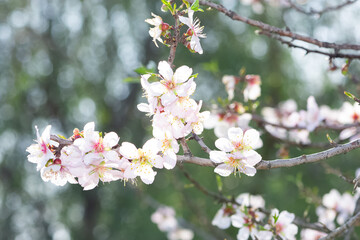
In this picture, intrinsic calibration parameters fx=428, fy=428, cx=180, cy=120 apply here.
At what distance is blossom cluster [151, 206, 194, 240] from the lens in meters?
A: 3.60

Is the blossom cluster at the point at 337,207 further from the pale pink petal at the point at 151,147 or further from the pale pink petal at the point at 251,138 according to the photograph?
the pale pink petal at the point at 151,147

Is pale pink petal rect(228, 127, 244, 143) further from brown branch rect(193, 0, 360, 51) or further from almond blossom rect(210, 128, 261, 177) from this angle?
brown branch rect(193, 0, 360, 51)

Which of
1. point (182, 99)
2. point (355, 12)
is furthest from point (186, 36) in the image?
point (355, 12)

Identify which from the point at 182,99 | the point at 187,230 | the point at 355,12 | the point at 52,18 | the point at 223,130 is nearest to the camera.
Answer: the point at 182,99

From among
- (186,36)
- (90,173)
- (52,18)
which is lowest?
(52,18)

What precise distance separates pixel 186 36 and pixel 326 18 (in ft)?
15.0

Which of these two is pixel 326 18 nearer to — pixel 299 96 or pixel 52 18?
pixel 299 96

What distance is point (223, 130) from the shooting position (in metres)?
2.20

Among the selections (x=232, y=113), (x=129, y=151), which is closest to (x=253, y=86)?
(x=232, y=113)

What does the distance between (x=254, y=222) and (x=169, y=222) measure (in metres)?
2.01

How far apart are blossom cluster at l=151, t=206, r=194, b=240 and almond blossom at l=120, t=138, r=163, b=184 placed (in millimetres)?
2443

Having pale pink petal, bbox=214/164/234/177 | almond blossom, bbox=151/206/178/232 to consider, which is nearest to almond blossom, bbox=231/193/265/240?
pale pink petal, bbox=214/164/234/177

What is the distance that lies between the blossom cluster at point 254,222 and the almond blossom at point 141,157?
0.54 meters

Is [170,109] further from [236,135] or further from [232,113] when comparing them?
[232,113]
